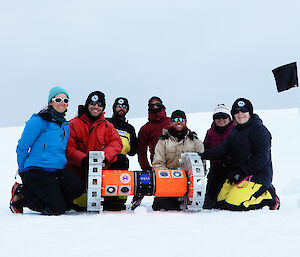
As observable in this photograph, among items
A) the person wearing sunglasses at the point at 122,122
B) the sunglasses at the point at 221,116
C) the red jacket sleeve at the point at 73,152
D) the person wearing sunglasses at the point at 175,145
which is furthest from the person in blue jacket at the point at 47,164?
the sunglasses at the point at 221,116

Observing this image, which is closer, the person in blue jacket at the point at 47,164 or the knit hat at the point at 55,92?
the person in blue jacket at the point at 47,164

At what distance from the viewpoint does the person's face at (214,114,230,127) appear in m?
4.91

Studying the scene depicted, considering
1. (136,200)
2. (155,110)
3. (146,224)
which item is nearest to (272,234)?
(146,224)

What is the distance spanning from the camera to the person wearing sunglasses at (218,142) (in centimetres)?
479

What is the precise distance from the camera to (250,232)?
9.13ft

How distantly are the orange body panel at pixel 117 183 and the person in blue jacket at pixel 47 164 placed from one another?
352 mm

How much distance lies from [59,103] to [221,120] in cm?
220

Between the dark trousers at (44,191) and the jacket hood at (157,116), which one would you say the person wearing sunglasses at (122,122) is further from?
the dark trousers at (44,191)

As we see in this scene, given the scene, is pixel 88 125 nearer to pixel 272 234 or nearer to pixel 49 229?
pixel 49 229

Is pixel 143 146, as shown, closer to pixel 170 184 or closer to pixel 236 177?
pixel 170 184

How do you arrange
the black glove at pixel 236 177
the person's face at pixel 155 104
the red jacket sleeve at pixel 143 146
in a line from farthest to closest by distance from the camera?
1. the red jacket sleeve at pixel 143 146
2. the person's face at pixel 155 104
3. the black glove at pixel 236 177

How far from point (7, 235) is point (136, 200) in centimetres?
181

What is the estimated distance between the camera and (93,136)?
170 inches

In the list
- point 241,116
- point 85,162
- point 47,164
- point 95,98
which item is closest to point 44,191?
point 47,164
